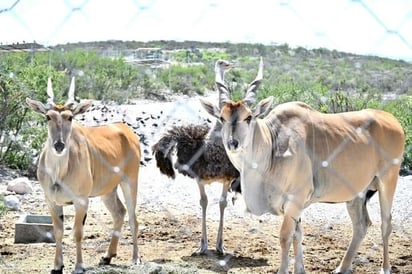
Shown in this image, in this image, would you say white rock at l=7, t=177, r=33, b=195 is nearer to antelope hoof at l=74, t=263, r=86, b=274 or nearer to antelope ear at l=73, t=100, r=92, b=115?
antelope hoof at l=74, t=263, r=86, b=274

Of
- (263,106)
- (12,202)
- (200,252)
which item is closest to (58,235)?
(200,252)

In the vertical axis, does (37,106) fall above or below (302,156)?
above

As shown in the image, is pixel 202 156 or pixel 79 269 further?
pixel 202 156

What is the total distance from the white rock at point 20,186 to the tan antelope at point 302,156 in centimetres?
261

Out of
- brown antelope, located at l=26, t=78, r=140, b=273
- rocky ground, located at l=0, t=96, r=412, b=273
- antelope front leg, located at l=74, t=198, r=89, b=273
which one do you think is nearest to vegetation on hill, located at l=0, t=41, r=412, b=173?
rocky ground, located at l=0, t=96, r=412, b=273

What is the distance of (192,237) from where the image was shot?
4.18 m

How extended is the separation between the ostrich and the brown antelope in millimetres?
238

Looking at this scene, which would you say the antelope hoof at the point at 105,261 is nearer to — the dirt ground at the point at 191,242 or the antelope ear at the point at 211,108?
the dirt ground at the point at 191,242

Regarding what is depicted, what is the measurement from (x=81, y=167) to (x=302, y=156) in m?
1.02

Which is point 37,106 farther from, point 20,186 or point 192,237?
point 20,186

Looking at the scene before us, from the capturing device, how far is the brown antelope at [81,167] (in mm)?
3021

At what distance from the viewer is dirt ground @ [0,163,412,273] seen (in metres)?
3.47

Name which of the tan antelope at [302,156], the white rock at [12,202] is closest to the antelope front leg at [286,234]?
the tan antelope at [302,156]

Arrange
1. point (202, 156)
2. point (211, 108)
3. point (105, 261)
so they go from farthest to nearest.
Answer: point (202, 156) → point (105, 261) → point (211, 108)
